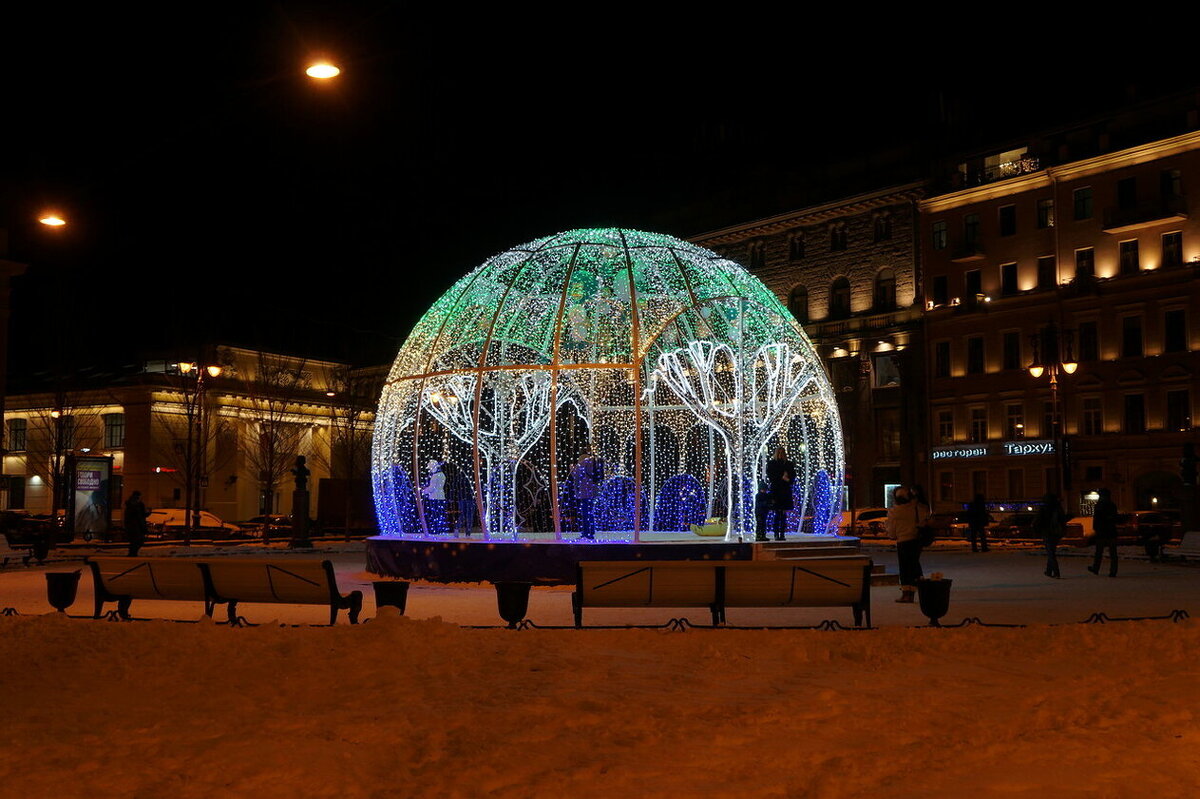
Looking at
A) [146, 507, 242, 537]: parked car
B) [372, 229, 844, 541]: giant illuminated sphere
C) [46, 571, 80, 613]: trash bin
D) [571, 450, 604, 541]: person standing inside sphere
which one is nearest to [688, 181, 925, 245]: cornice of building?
[146, 507, 242, 537]: parked car

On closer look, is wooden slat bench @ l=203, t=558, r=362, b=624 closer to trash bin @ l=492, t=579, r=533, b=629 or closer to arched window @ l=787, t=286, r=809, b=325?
trash bin @ l=492, t=579, r=533, b=629

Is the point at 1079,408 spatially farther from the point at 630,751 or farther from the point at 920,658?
the point at 630,751

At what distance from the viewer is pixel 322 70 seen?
8367mm

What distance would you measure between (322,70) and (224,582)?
6.75m

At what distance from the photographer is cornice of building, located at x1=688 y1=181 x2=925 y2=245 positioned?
52.0 meters

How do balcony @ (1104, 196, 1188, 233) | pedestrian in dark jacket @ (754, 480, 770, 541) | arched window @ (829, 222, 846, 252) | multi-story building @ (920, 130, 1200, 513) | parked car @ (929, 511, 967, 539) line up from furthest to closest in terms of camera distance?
arched window @ (829, 222, 846, 252) → multi-story building @ (920, 130, 1200, 513) → balcony @ (1104, 196, 1188, 233) → parked car @ (929, 511, 967, 539) → pedestrian in dark jacket @ (754, 480, 770, 541)

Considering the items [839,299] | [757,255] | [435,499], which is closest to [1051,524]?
[435,499]

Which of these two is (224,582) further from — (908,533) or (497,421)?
(497,421)

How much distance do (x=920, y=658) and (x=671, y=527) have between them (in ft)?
A: 59.0

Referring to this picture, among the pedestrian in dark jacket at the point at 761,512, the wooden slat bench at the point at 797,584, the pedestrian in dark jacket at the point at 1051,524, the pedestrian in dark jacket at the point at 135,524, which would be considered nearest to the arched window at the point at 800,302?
the pedestrian in dark jacket at the point at 135,524

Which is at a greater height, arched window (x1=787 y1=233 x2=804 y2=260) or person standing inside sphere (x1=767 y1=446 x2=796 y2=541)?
arched window (x1=787 y1=233 x2=804 y2=260)

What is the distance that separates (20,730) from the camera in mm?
7191

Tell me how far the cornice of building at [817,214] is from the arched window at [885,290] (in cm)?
304

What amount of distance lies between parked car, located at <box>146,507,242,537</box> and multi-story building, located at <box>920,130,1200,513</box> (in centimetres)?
2704
